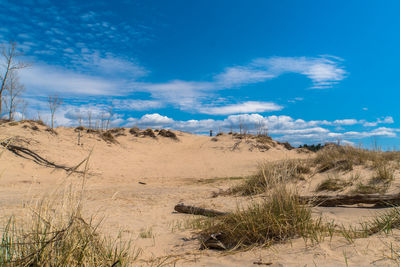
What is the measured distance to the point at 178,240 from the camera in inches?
157

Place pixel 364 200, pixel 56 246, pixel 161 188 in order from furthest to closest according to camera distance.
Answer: pixel 161 188, pixel 364 200, pixel 56 246

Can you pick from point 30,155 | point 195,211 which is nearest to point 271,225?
point 195,211

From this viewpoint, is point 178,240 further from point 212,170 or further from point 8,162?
point 212,170

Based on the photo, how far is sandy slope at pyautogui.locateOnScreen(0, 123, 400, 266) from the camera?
2.78 meters

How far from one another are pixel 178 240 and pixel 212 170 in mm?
12683

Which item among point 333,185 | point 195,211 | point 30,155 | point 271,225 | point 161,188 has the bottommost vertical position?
point 161,188

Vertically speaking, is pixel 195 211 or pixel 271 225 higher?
pixel 271 225

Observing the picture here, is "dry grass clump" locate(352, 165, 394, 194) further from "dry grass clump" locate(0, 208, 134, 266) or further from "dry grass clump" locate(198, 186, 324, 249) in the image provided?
"dry grass clump" locate(0, 208, 134, 266)

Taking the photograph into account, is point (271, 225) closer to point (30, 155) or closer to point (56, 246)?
point (56, 246)

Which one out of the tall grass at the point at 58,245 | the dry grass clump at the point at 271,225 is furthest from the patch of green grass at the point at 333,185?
the tall grass at the point at 58,245

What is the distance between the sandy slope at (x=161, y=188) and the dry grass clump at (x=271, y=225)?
16 cm

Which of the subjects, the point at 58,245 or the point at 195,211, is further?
the point at 195,211

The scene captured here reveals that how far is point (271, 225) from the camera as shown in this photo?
3.22 m

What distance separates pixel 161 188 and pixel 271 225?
26.0ft
